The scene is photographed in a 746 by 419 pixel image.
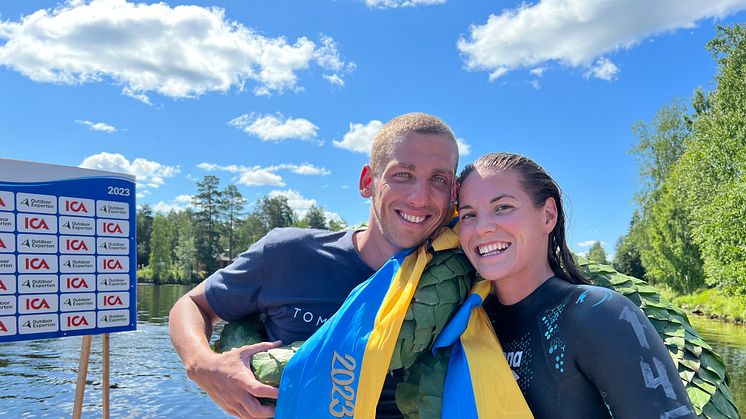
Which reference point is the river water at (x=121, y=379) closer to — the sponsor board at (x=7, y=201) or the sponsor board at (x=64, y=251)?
the sponsor board at (x=64, y=251)

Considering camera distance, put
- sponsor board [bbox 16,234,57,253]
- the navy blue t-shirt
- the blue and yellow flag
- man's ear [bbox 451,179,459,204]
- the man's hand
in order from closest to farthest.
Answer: the blue and yellow flag, the man's hand, man's ear [bbox 451,179,459,204], the navy blue t-shirt, sponsor board [bbox 16,234,57,253]

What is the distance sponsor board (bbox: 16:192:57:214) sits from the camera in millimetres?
4035

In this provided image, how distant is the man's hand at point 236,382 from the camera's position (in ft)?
7.03

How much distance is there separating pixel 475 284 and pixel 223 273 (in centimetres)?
127

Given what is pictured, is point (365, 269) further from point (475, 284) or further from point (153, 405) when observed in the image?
point (153, 405)

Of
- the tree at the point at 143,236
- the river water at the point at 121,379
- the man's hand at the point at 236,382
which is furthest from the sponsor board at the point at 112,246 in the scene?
the tree at the point at 143,236

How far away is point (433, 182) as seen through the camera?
7.87 ft

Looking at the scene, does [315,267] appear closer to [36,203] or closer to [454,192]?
[454,192]

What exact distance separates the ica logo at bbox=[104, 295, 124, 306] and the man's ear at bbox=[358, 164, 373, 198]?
2.88 meters

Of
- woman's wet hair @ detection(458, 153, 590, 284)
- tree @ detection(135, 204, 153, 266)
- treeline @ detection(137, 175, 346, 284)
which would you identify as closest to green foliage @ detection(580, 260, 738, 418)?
woman's wet hair @ detection(458, 153, 590, 284)

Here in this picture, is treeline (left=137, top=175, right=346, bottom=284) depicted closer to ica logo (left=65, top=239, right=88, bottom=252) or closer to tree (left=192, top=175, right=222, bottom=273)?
tree (left=192, top=175, right=222, bottom=273)

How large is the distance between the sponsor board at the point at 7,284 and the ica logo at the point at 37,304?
0.42 ft

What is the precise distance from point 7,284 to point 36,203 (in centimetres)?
62

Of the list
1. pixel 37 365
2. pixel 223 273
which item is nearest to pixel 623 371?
pixel 223 273
